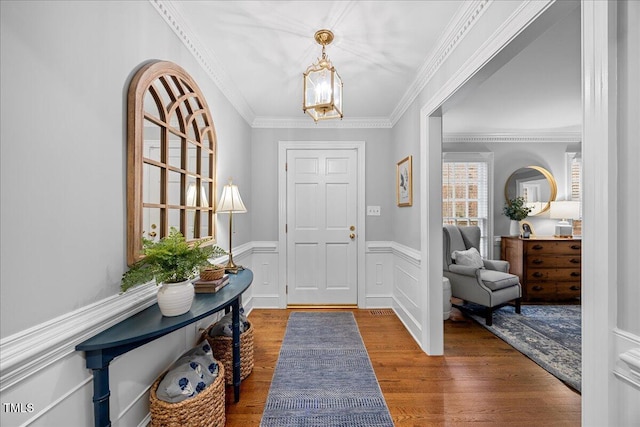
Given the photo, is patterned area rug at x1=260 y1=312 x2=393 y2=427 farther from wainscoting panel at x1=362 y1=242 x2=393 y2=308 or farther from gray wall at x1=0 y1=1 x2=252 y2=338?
gray wall at x1=0 y1=1 x2=252 y2=338

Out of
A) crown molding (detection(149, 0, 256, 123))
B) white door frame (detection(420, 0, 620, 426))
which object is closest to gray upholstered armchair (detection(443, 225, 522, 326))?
white door frame (detection(420, 0, 620, 426))

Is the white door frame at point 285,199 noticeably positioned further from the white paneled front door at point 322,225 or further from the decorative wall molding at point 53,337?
the decorative wall molding at point 53,337

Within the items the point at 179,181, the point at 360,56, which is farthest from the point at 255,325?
the point at 360,56

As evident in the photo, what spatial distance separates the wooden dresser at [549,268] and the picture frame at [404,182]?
199cm

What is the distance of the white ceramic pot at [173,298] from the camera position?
4.40 ft

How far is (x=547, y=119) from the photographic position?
12.6 feet

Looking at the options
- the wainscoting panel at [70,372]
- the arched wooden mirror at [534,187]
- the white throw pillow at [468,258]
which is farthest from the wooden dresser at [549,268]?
the wainscoting panel at [70,372]

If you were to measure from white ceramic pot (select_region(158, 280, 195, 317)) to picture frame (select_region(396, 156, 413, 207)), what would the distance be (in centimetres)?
225

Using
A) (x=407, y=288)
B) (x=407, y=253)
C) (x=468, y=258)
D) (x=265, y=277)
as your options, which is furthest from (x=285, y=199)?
(x=468, y=258)

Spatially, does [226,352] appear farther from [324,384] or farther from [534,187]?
[534,187]

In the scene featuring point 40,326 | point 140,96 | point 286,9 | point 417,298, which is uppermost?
point 286,9

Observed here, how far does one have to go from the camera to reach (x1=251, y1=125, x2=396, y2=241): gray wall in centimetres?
372

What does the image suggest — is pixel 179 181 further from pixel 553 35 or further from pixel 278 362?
pixel 553 35

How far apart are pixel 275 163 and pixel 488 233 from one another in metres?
3.38
